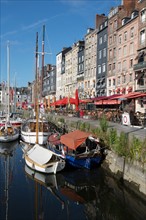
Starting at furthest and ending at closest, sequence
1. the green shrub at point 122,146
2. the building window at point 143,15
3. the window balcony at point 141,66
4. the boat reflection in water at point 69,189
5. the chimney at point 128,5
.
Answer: the chimney at point 128,5 < the building window at point 143,15 < the window balcony at point 141,66 < the green shrub at point 122,146 < the boat reflection in water at point 69,189

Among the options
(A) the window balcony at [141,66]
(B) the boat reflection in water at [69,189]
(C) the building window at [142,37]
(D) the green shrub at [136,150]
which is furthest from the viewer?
(C) the building window at [142,37]

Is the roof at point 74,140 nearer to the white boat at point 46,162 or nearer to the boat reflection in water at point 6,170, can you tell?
the white boat at point 46,162

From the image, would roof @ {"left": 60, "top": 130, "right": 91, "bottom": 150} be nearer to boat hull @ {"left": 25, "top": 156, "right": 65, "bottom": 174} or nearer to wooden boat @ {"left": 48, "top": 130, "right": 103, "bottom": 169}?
wooden boat @ {"left": 48, "top": 130, "right": 103, "bottom": 169}

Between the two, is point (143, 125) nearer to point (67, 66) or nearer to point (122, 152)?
point (122, 152)

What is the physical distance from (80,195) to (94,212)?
2345 millimetres

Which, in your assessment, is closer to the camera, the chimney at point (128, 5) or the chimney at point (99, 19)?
the chimney at point (128, 5)

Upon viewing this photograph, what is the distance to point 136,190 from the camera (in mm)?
14398

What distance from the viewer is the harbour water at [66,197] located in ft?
41.9

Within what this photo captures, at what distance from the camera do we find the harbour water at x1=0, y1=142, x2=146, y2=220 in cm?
1276

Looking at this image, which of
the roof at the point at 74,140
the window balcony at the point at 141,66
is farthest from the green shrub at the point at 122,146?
the window balcony at the point at 141,66

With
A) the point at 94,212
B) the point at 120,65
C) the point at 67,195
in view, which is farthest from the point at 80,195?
the point at 120,65

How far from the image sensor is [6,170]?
795 inches

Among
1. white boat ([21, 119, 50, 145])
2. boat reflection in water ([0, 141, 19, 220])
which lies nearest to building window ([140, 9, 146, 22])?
white boat ([21, 119, 50, 145])

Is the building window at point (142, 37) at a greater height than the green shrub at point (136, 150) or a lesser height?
greater
